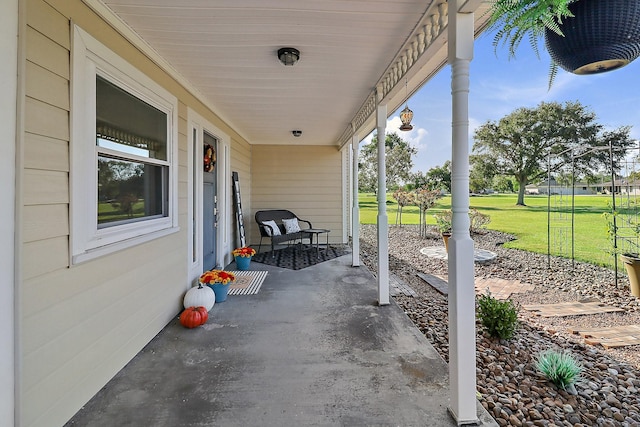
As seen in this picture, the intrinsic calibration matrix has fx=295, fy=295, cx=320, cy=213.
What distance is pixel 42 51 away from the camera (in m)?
1.50

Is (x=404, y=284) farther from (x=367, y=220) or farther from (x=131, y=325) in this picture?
(x=367, y=220)

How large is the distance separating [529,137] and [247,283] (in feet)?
58.0

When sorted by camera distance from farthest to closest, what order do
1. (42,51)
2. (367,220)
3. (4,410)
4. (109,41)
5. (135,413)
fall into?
1. (367,220)
2. (109,41)
3. (135,413)
4. (42,51)
5. (4,410)

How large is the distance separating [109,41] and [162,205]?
1.40 metres

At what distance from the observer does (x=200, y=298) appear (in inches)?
123

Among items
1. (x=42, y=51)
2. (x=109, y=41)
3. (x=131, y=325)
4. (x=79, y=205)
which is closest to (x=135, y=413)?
(x=131, y=325)

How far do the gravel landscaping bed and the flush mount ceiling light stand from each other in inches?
109

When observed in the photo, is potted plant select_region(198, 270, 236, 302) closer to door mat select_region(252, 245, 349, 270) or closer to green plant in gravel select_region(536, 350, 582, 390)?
door mat select_region(252, 245, 349, 270)

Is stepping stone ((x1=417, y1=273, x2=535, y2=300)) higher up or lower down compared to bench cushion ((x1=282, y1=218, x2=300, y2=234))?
lower down

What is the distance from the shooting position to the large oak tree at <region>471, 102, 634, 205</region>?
14234 millimetres

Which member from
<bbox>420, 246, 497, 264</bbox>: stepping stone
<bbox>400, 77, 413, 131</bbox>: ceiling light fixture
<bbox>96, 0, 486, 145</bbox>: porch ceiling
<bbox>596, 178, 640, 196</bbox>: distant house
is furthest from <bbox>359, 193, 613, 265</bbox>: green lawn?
<bbox>96, 0, 486, 145</bbox>: porch ceiling

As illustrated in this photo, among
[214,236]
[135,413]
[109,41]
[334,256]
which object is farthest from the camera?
[334,256]

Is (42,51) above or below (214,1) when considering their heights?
below

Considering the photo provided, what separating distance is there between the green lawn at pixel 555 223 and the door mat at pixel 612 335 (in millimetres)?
2342
